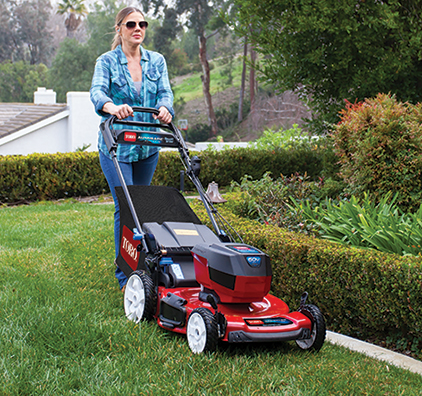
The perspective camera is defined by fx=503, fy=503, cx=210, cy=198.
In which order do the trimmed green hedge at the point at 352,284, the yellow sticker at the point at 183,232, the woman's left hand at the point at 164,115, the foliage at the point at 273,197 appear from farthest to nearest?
the foliage at the point at 273,197
the woman's left hand at the point at 164,115
the yellow sticker at the point at 183,232
the trimmed green hedge at the point at 352,284

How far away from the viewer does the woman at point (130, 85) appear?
12.7ft

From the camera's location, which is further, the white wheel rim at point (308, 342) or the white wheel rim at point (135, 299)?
the white wheel rim at point (135, 299)

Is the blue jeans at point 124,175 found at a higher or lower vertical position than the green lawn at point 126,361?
higher

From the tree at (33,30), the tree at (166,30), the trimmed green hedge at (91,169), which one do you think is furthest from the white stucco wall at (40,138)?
the tree at (33,30)

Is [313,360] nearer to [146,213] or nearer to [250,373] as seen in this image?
[250,373]

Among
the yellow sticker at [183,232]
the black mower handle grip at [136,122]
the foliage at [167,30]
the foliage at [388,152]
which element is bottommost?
the yellow sticker at [183,232]

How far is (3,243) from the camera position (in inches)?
217

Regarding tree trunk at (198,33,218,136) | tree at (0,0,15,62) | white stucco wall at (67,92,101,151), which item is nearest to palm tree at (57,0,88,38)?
tree at (0,0,15,62)

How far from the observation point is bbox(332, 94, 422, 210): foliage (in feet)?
15.5

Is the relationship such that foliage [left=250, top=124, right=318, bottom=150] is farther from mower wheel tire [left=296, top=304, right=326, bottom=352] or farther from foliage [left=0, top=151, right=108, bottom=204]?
mower wheel tire [left=296, top=304, right=326, bottom=352]

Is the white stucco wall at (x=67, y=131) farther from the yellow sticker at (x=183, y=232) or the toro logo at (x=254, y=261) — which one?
the toro logo at (x=254, y=261)

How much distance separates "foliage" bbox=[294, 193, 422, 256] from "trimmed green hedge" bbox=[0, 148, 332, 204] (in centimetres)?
497

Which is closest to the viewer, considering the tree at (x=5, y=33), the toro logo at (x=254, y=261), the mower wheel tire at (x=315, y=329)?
the toro logo at (x=254, y=261)

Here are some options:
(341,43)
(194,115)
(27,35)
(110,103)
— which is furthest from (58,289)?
(27,35)
